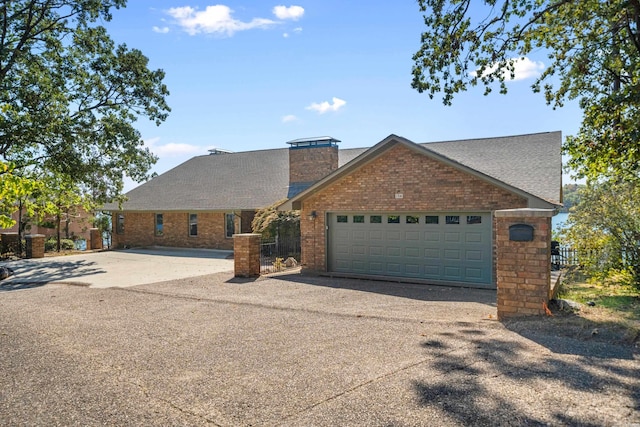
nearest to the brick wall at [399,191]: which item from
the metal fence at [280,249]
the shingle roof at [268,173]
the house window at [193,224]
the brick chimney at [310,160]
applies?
the shingle roof at [268,173]

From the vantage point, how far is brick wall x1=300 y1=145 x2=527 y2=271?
12523 mm

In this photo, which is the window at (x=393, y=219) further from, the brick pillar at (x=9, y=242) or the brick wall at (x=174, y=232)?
the brick pillar at (x=9, y=242)

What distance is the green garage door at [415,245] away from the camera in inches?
494

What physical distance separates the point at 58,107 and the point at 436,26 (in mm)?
15345

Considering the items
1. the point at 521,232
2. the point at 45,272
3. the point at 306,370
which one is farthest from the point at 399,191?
the point at 45,272

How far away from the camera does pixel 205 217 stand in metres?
24.9

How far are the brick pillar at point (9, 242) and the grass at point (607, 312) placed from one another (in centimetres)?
2564

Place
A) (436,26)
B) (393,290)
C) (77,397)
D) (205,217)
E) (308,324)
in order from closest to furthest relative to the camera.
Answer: (77,397)
(308,324)
(436,26)
(393,290)
(205,217)

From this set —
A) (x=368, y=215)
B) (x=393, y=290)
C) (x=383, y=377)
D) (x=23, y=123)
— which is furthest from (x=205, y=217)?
(x=383, y=377)

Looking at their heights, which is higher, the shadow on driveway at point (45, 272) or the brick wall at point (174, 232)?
the brick wall at point (174, 232)

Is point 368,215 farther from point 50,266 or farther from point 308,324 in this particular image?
point 50,266

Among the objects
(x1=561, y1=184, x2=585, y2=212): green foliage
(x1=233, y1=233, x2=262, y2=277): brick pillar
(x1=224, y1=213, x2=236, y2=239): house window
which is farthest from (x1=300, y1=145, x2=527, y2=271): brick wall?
(x1=224, y1=213, x2=236, y2=239): house window

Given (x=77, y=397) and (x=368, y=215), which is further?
(x=368, y=215)

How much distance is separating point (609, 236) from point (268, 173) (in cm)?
1921
